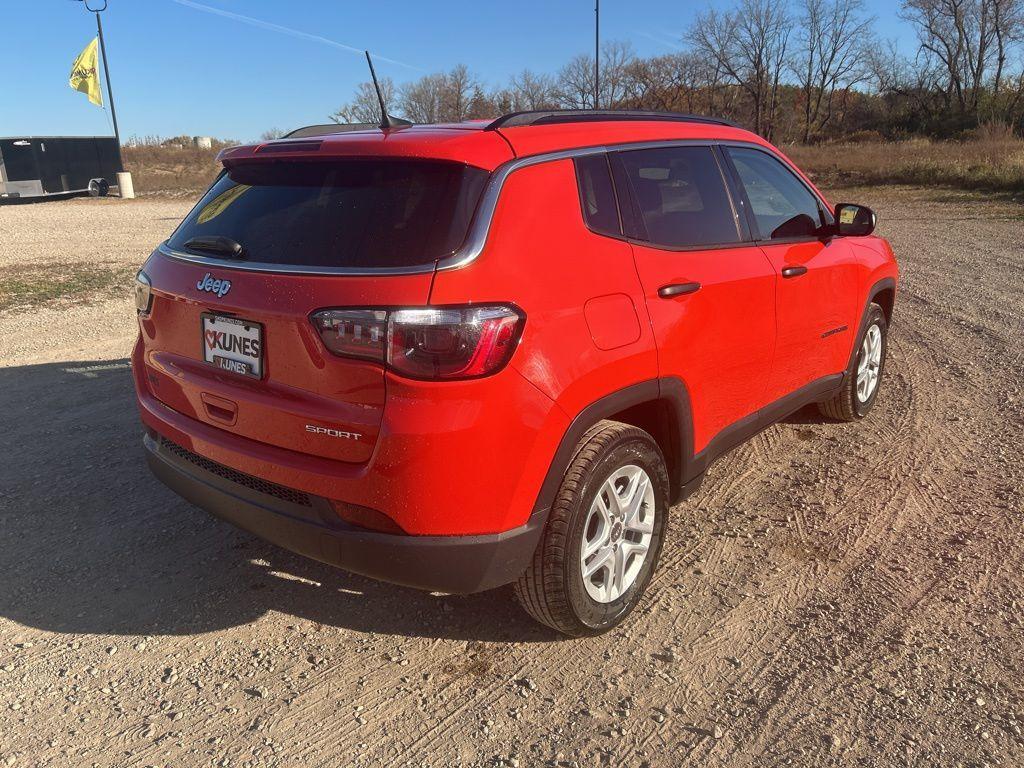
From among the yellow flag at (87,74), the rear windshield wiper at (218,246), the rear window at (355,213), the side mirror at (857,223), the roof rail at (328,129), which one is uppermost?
the yellow flag at (87,74)

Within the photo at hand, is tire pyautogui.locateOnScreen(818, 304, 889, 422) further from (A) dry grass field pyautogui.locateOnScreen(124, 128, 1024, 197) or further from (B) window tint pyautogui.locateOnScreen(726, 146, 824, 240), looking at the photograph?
(A) dry grass field pyautogui.locateOnScreen(124, 128, 1024, 197)

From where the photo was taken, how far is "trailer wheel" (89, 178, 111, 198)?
28.4 m

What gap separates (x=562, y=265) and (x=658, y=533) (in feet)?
3.91

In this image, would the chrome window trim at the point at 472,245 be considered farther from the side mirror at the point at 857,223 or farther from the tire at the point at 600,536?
the side mirror at the point at 857,223

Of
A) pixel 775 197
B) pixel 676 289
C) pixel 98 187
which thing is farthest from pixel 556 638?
pixel 98 187

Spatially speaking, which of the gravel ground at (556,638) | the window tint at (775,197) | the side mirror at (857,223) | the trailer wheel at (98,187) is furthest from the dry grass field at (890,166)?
the gravel ground at (556,638)

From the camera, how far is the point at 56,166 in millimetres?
27203

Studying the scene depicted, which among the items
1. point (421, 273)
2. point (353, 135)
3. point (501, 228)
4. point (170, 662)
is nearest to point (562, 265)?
point (501, 228)

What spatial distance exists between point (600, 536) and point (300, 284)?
4.46 ft

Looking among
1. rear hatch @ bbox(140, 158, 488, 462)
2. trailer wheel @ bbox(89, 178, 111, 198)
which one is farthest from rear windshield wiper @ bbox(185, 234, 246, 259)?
trailer wheel @ bbox(89, 178, 111, 198)

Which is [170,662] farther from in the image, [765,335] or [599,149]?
[765,335]

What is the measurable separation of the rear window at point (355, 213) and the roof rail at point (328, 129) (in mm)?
379

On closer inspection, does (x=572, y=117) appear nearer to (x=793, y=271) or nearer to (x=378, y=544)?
(x=793, y=271)

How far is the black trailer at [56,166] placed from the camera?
1024 inches
